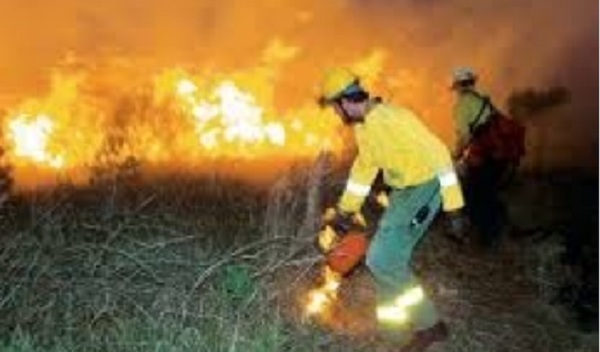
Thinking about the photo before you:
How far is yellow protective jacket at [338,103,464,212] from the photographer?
8.79m

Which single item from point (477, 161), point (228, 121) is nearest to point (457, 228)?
point (477, 161)

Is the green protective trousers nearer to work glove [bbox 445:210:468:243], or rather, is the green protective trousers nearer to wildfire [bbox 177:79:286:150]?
work glove [bbox 445:210:468:243]

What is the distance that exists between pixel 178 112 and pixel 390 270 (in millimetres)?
4671

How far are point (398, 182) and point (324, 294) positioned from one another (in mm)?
1291

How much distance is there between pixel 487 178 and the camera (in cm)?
1290

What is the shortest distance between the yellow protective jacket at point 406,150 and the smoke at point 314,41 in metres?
4.97

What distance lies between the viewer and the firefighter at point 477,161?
1263 cm

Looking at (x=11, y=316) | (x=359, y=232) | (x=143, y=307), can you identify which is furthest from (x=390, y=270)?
(x=11, y=316)

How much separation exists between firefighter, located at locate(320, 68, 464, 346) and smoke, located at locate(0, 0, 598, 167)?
195 inches

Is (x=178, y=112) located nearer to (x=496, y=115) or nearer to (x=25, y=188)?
(x=25, y=188)

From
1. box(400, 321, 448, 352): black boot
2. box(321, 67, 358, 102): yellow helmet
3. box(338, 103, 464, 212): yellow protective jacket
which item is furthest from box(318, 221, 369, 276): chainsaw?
box(321, 67, 358, 102): yellow helmet

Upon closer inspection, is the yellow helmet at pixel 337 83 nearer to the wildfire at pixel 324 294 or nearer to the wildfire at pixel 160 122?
the wildfire at pixel 324 294

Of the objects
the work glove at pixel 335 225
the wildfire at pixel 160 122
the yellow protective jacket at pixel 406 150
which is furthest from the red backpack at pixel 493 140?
the yellow protective jacket at pixel 406 150

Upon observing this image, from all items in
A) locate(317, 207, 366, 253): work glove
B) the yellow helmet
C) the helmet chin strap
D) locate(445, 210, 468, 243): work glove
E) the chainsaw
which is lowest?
the chainsaw
